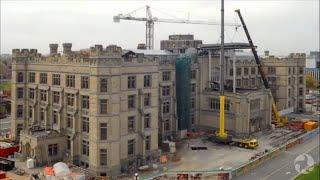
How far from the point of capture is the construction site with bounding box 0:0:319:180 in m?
50.8

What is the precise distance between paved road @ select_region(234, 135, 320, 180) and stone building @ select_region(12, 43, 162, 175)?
14.2 meters

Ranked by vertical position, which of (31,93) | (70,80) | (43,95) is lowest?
(43,95)

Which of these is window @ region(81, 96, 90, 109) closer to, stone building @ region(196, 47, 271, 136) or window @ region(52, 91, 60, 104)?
window @ region(52, 91, 60, 104)

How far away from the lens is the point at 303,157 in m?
62.0

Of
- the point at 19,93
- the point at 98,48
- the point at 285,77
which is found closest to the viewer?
the point at 98,48

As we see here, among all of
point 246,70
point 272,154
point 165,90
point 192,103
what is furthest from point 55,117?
point 246,70

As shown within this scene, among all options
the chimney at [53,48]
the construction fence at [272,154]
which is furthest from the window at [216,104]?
the chimney at [53,48]

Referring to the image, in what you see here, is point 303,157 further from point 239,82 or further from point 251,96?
point 239,82

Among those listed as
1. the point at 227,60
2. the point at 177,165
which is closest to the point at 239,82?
the point at 227,60

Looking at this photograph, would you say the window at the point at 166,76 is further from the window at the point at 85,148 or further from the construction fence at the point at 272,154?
the construction fence at the point at 272,154

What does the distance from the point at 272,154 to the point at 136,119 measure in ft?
67.7

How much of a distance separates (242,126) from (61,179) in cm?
3544

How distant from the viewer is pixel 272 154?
61250mm

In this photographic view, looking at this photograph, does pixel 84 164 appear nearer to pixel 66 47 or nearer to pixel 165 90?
pixel 66 47
